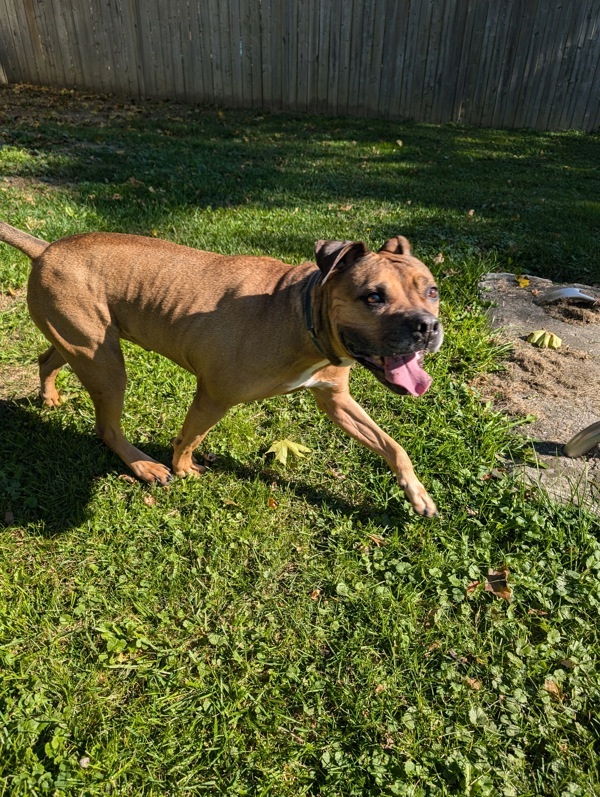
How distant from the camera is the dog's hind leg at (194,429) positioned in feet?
11.0

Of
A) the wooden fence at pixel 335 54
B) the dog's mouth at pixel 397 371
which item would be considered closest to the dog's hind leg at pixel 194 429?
the dog's mouth at pixel 397 371

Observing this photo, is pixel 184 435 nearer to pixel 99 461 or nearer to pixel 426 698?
pixel 99 461

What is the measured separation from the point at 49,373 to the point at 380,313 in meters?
2.62

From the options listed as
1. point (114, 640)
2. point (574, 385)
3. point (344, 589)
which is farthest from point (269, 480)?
point (574, 385)

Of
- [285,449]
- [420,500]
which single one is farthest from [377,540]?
[285,449]

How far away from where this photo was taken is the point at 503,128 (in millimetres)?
14086

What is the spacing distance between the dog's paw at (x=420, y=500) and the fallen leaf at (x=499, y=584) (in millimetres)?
479

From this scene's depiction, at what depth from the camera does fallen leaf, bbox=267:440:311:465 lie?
3910 millimetres

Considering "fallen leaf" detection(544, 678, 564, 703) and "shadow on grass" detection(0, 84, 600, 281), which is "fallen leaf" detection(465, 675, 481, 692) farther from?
"shadow on grass" detection(0, 84, 600, 281)

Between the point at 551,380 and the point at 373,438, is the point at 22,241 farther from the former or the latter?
the point at 551,380

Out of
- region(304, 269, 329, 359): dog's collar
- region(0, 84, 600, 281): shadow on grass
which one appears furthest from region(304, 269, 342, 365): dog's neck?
region(0, 84, 600, 281): shadow on grass

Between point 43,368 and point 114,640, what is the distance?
2.13 m

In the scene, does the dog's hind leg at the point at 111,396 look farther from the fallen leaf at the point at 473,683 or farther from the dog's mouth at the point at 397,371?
the fallen leaf at the point at 473,683

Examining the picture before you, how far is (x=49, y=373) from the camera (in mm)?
4121
